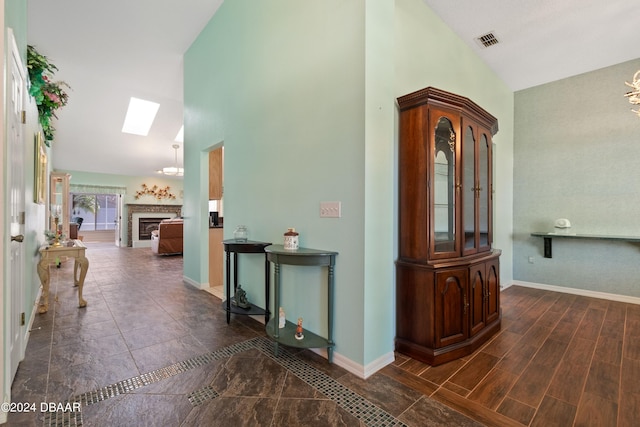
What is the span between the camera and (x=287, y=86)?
8.64 ft

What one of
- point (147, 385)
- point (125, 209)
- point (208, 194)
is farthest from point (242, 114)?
point (125, 209)

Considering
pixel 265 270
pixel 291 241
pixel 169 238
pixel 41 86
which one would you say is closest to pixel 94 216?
pixel 169 238

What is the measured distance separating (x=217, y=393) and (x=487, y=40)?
15.1ft

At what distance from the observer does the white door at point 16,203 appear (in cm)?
180

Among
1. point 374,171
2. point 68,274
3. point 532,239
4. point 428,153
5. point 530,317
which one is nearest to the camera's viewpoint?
point 374,171

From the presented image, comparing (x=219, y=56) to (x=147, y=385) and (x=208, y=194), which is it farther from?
(x=147, y=385)

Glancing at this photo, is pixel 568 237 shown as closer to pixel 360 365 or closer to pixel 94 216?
pixel 360 365

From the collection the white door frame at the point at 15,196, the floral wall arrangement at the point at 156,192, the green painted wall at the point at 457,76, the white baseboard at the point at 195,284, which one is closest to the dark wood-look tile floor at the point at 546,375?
the green painted wall at the point at 457,76

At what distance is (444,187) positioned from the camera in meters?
2.34

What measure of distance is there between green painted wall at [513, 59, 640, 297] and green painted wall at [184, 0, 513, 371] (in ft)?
5.08

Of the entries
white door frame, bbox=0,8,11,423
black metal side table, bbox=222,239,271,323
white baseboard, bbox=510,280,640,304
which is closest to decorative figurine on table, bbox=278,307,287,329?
black metal side table, bbox=222,239,271,323

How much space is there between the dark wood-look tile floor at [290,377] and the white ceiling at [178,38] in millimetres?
3329

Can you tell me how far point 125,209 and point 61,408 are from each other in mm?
9646

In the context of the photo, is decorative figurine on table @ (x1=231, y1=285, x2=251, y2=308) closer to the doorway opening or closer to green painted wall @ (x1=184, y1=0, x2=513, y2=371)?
green painted wall @ (x1=184, y1=0, x2=513, y2=371)
